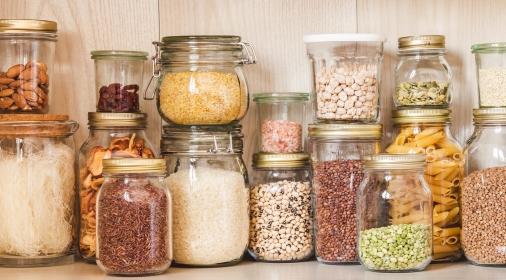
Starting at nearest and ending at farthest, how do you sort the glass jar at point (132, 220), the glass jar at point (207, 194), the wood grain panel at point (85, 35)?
the glass jar at point (132, 220) → the glass jar at point (207, 194) → the wood grain panel at point (85, 35)

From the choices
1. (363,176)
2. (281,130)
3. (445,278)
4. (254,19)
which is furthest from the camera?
(254,19)

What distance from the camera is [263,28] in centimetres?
186

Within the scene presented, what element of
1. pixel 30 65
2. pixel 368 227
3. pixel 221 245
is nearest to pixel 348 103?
pixel 368 227

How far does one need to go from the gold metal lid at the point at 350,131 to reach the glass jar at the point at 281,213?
0.26ft

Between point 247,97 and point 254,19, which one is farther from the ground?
point 254,19

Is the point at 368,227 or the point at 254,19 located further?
the point at 254,19

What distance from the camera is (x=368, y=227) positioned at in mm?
1565

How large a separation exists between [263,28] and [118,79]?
34cm

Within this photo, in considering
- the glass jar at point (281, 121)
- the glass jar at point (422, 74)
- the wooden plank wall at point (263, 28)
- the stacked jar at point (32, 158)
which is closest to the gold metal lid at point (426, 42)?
the glass jar at point (422, 74)

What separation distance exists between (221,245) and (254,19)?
52 centimetres

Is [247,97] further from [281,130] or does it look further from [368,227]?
[368,227]

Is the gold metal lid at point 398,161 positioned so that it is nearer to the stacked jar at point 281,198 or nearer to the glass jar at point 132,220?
the stacked jar at point 281,198

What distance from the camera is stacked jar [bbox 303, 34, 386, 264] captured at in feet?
5.33

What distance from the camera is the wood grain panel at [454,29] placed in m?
1.86
